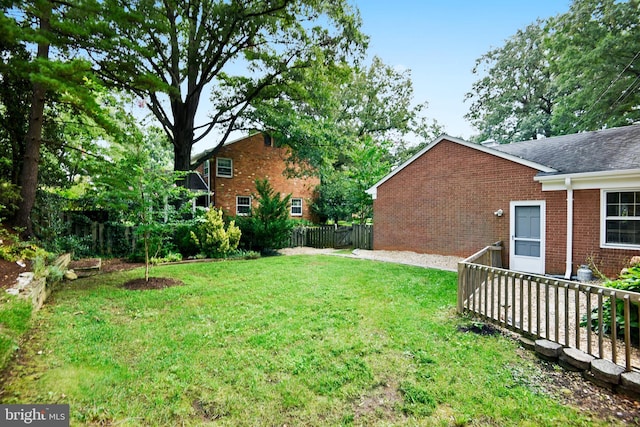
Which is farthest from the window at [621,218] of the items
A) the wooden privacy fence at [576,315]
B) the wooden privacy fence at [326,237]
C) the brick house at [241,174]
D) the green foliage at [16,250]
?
the brick house at [241,174]

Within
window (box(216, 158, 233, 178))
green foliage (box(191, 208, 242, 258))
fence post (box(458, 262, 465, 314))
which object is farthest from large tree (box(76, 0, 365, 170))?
fence post (box(458, 262, 465, 314))

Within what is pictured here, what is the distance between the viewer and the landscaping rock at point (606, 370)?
3031 millimetres

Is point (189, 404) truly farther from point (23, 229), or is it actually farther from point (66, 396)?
point (23, 229)

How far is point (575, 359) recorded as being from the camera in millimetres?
3424

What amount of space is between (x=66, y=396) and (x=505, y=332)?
5.32 meters

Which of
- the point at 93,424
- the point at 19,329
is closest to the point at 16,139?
the point at 19,329

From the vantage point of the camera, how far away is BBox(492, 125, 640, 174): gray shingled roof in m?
8.10

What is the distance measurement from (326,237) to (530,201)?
9.92 m

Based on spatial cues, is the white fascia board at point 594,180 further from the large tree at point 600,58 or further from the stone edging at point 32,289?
the stone edging at point 32,289

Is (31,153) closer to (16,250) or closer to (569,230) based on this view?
(16,250)

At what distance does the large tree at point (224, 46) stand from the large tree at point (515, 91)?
18.3 m

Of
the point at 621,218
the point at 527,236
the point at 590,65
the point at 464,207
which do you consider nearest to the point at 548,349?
the point at 621,218

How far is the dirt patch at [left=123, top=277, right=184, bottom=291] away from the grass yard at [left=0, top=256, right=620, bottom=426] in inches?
18.2

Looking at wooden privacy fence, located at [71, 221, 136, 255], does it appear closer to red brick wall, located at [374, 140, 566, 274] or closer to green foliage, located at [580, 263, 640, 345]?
red brick wall, located at [374, 140, 566, 274]
